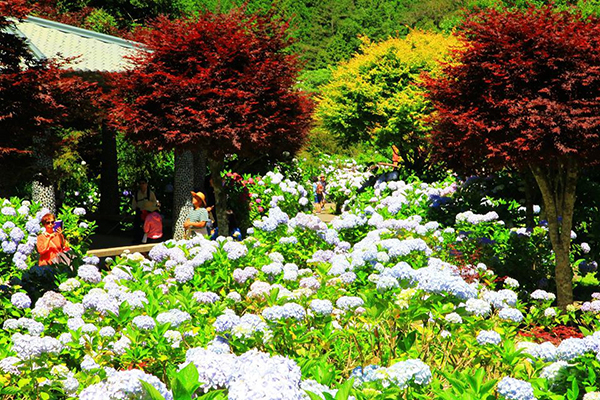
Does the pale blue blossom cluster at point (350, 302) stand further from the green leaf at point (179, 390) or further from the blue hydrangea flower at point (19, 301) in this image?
the blue hydrangea flower at point (19, 301)

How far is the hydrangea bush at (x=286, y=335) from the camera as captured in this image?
6.93ft

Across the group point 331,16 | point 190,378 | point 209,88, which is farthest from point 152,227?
point 331,16

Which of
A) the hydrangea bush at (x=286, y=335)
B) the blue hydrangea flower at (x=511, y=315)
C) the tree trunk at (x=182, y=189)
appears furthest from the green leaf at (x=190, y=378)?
the tree trunk at (x=182, y=189)

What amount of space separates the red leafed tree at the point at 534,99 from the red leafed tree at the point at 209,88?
3204 millimetres

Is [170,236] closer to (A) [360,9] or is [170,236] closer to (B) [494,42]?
(B) [494,42]

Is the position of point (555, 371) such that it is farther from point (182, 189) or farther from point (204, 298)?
point (182, 189)

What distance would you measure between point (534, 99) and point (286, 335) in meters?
3.73

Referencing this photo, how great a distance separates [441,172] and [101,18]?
Answer: 17.9 m

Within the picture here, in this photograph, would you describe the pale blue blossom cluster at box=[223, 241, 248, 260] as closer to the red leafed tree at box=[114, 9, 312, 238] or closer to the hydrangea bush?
the hydrangea bush

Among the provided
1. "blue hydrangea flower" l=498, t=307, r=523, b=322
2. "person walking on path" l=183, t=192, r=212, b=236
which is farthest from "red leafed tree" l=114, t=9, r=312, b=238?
"blue hydrangea flower" l=498, t=307, r=523, b=322

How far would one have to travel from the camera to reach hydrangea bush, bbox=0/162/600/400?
6.93ft

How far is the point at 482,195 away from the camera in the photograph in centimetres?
812

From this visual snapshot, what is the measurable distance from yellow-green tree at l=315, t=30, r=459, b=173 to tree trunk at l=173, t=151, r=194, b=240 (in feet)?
16.9

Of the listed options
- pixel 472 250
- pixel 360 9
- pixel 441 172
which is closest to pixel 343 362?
pixel 472 250
